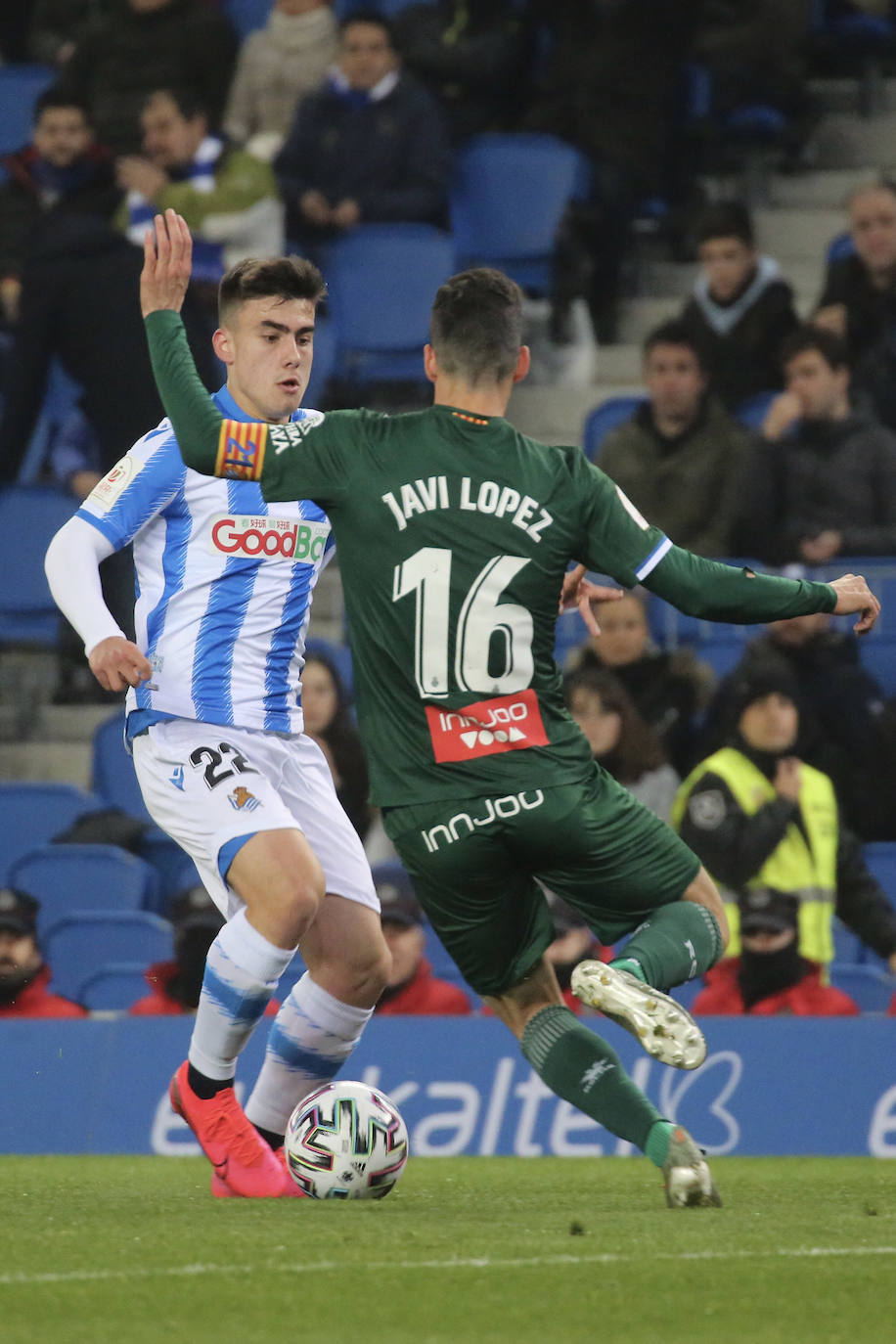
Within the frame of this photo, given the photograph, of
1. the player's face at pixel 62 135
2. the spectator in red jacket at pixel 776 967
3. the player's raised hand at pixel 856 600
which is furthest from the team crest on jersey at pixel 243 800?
the player's face at pixel 62 135

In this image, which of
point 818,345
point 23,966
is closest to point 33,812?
point 23,966

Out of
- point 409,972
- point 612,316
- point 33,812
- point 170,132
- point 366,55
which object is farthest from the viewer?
point 612,316

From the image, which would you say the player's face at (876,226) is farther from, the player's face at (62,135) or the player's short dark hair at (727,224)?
the player's face at (62,135)

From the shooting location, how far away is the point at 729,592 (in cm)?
504

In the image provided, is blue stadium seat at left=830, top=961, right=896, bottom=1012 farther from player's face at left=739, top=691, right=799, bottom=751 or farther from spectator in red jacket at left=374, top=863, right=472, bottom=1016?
spectator in red jacket at left=374, top=863, right=472, bottom=1016

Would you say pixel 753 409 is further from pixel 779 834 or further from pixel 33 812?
pixel 33 812

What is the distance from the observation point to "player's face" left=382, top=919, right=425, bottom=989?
8.91 meters

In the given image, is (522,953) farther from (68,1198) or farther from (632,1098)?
(68,1198)

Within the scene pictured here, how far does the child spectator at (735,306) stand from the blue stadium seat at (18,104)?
552 centimetres

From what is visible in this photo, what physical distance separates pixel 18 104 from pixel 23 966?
790 centimetres

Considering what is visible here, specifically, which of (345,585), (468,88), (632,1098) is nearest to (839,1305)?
(632,1098)

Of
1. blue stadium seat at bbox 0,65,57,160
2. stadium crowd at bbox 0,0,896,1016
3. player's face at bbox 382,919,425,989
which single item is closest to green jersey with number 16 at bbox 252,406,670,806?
player's face at bbox 382,919,425,989

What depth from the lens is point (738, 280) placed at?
38.3ft

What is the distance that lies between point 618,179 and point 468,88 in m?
1.37
